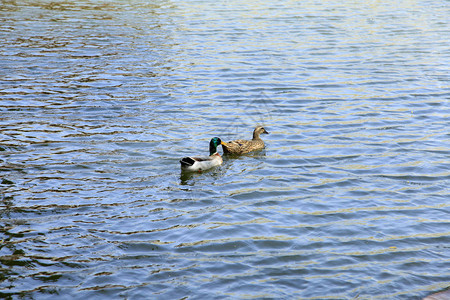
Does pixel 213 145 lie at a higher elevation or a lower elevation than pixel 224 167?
higher

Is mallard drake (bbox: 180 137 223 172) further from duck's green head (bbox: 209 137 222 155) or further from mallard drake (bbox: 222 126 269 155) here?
mallard drake (bbox: 222 126 269 155)

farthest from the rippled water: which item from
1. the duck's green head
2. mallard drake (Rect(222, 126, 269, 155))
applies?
the duck's green head

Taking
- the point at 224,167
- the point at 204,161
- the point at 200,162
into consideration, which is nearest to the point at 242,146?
the point at 224,167

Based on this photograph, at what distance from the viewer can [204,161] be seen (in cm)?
1283

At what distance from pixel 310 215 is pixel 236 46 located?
15.1 meters

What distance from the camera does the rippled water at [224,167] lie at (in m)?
8.73

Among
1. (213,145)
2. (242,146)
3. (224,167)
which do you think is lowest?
(224,167)

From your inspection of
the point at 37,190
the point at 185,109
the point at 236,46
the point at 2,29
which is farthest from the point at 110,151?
the point at 2,29

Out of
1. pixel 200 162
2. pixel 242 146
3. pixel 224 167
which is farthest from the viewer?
pixel 242 146

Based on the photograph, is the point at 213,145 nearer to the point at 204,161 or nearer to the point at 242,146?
the point at 242,146

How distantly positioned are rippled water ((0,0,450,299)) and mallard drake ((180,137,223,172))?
0.24m

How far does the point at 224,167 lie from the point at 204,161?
3.03ft

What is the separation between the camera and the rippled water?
873cm

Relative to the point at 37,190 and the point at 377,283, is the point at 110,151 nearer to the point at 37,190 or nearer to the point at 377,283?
the point at 37,190
